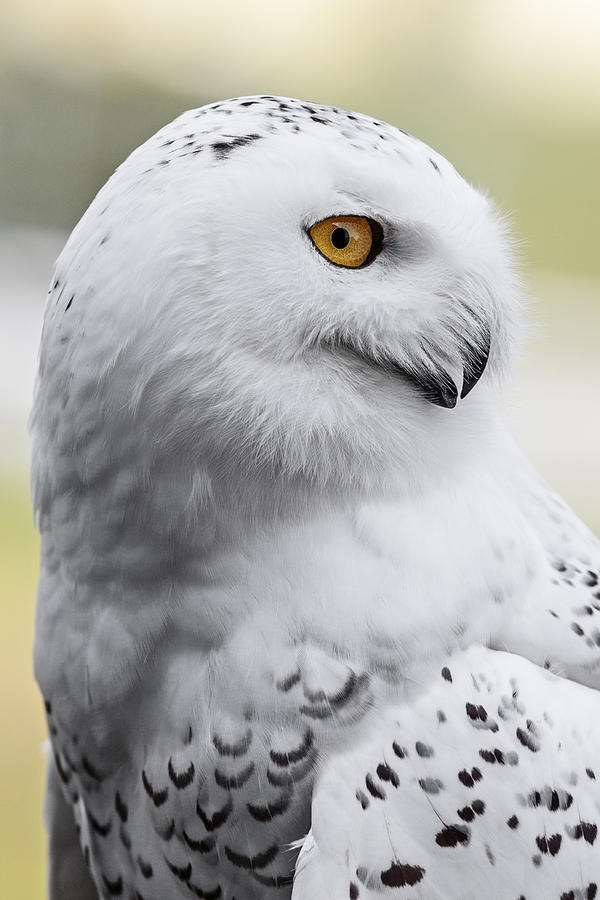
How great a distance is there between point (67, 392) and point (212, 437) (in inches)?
4.7

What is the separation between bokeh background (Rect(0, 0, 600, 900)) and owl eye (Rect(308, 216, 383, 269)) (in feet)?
2.84

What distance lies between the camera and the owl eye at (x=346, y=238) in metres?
0.65

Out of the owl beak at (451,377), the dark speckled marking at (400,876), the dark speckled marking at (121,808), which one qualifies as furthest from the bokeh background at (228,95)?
the dark speckled marking at (400,876)

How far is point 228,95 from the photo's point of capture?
2.09m

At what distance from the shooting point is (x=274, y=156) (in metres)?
0.65

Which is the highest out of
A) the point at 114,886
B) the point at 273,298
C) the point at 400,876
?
the point at 273,298

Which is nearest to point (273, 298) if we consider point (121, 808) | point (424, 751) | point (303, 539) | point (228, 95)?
point (303, 539)

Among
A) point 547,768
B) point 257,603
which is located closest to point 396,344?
point 257,603

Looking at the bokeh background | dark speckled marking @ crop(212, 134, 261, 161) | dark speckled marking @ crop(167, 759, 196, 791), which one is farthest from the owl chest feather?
the bokeh background

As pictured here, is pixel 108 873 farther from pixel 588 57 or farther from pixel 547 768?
pixel 588 57

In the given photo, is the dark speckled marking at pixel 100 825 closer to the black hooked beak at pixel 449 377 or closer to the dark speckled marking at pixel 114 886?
the dark speckled marking at pixel 114 886

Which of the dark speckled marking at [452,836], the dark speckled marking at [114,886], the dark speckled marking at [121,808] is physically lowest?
the dark speckled marking at [114,886]

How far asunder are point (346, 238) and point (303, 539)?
23cm

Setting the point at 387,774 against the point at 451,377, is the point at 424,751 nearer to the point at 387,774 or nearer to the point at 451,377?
the point at 387,774
